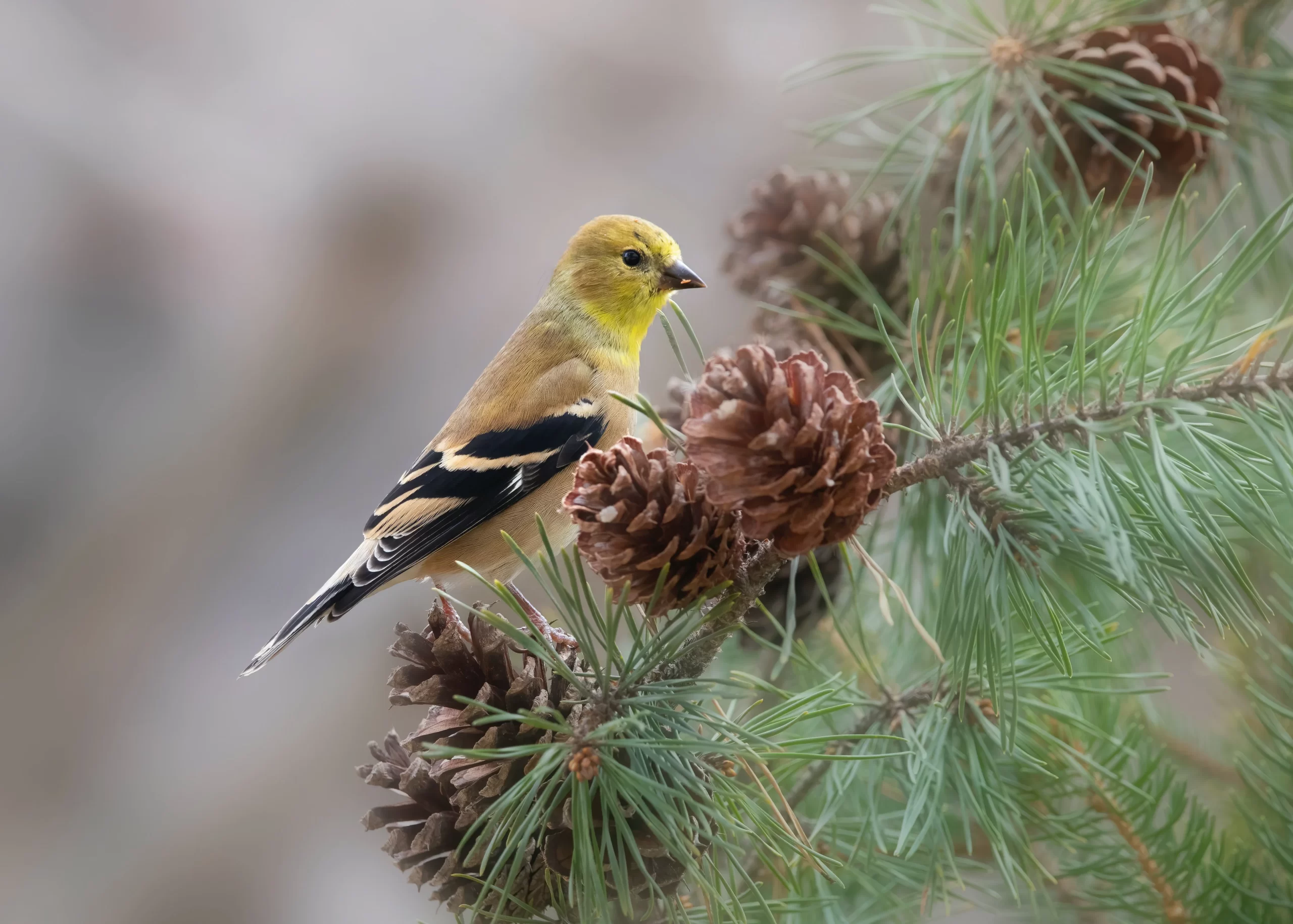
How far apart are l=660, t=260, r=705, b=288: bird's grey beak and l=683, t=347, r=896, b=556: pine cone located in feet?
1.82

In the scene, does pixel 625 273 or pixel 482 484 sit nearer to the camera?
pixel 482 484

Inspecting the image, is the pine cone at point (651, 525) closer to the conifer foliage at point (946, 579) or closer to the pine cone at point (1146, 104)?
the conifer foliage at point (946, 579)

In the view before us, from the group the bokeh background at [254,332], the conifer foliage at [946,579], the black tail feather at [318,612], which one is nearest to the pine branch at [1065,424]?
the conifer foliage at [946,579]

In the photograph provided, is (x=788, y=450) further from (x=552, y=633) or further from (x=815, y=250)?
(x=815, y=250)

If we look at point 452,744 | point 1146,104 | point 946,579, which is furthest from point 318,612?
point 1146,104

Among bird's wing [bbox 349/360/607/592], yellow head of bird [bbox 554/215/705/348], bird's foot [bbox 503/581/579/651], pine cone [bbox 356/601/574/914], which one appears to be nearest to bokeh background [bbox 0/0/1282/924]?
yellow head of bird [bbox 554/215/705/348]

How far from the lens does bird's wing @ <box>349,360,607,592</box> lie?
71cm

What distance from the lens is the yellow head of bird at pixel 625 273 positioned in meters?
0.86

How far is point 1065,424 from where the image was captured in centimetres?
35

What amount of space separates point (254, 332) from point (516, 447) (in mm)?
1264

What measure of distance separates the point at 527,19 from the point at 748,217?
1.44 metres

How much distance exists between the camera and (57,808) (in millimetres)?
1651

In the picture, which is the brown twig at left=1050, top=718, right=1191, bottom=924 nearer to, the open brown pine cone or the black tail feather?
the open brown pine cone

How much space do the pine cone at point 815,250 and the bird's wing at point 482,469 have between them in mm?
193
